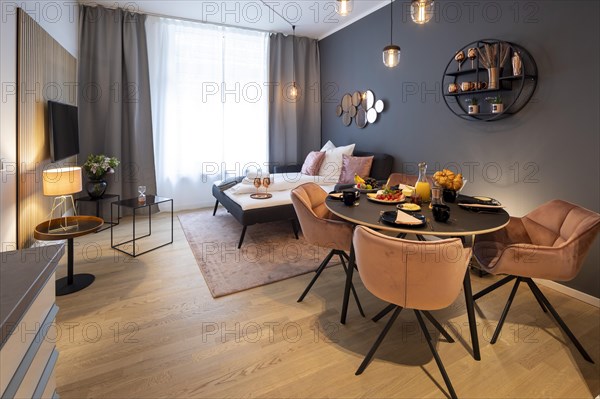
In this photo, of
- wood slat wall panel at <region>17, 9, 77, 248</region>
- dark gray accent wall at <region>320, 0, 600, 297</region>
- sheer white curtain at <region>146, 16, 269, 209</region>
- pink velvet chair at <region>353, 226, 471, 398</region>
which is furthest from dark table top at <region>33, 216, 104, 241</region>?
dark gray accent wall at <region>320, 0, 600, 297</region>

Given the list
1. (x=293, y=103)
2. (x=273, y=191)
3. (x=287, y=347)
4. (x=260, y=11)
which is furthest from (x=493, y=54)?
(x=293, y=103)

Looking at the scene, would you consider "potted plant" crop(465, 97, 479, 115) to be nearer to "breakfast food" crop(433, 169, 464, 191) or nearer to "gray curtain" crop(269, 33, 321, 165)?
"breakfast food" crop(433, 169, 464, 191)

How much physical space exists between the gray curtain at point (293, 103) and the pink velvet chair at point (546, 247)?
4.16 m

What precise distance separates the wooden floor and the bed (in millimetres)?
1015

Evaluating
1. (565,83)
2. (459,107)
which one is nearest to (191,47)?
(459,107)

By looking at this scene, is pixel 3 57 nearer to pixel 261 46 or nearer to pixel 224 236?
pixel 224 236

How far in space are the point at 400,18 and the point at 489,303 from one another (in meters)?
3.50

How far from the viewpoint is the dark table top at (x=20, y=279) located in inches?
27.4

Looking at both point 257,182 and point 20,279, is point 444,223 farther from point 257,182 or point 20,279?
point 257,182

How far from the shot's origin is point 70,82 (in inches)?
155

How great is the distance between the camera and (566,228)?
2.01 m

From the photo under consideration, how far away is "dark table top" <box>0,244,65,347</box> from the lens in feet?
2.28

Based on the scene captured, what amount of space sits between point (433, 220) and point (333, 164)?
307 centimetres

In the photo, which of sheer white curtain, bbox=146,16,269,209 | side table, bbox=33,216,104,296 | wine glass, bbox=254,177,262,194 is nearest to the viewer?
side table, bbox=33,216,104,296
